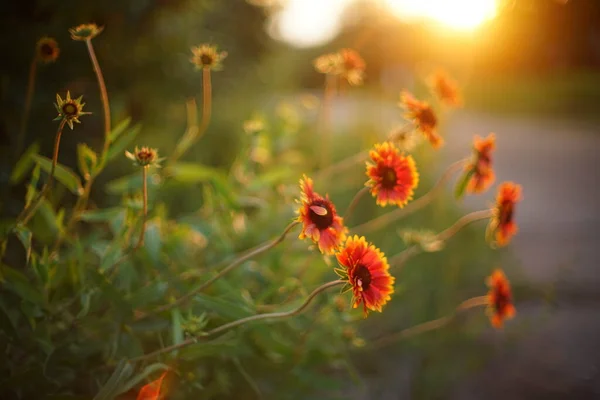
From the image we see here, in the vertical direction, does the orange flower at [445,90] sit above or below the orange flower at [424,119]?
above

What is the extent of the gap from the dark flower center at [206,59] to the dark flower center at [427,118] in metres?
0.43

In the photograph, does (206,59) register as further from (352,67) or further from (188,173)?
(352,67)

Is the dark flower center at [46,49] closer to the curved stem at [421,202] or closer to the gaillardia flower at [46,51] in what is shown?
the gaillardia flower at [46,51]

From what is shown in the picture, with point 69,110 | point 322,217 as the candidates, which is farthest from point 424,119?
point 69,110

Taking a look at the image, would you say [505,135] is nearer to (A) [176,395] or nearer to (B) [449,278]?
(B) [449,278]

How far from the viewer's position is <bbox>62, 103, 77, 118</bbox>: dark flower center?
0.82 m

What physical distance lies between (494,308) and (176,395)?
71 cm

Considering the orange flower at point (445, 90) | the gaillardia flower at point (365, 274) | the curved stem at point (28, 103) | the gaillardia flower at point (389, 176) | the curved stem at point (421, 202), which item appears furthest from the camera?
the orange flower at point (445, 90)

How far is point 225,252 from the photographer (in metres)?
1.33

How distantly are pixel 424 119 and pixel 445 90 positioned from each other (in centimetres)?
28

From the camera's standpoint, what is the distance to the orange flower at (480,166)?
1134mm

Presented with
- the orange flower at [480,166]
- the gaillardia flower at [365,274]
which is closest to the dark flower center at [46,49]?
the gaillardia flower at [365,274]

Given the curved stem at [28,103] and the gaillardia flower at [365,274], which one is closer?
the gaillardia flower at [365,274]

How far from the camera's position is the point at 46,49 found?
1.06 metres
